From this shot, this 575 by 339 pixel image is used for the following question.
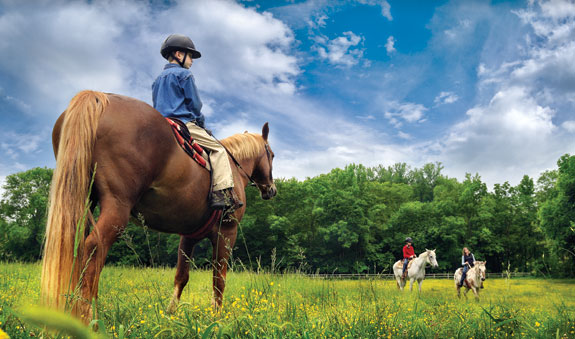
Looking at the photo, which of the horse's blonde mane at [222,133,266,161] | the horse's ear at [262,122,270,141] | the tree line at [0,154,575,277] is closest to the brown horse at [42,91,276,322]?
the horse's blonde mane at [222,133,266,161]

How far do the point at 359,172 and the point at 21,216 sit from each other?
41437mm

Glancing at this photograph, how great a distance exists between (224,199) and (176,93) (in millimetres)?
1492

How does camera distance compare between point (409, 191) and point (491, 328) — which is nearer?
point (491, 328)

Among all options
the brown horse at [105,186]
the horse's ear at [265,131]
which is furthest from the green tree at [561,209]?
the brown horse at [105,186]

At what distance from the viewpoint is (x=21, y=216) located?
115 ft

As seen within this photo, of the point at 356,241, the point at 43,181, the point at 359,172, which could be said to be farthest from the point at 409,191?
the point at 43,181

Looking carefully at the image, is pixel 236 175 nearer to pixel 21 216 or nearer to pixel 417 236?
pixel 21 216

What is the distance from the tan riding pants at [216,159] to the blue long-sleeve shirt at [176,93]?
0.21 metres

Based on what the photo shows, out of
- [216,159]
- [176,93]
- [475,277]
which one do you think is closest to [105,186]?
[216,159]

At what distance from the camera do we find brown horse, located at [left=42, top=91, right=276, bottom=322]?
2.61m

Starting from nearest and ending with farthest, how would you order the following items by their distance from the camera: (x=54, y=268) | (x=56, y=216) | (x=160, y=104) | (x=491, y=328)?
(x=54, y=268) → (x=56, y=216) → (x=491, y=328) → (x=160, y=104)

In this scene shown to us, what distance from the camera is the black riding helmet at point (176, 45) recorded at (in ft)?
15.3

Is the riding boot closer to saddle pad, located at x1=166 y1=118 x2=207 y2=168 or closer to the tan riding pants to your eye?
the tan riding pants

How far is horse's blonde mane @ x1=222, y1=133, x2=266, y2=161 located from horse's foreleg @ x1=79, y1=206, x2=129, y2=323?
243cm
